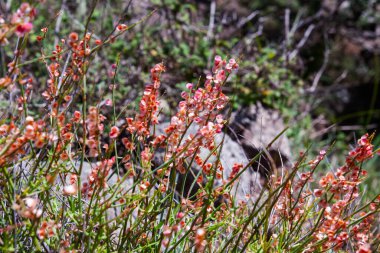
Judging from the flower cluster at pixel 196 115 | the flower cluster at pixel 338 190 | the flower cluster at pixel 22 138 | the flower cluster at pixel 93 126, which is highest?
the flower cluster at pixel 22 138

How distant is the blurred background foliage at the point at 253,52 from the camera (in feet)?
12.8

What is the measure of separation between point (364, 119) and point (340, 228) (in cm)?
421

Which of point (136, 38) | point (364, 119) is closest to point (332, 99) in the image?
point (364, 119)

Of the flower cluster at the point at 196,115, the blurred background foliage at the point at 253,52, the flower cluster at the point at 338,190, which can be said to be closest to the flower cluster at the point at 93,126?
the flower cluster at the point at 196,115

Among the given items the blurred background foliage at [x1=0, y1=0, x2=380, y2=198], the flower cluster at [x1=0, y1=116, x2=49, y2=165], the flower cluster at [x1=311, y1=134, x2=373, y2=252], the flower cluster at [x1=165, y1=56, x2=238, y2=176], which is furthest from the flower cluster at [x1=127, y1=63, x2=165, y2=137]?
the blurred background foliage at [x1=0, y1=0, x2=380, y2=198]

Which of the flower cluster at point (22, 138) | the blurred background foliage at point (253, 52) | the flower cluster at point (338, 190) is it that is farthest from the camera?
the blurred background foliage at point (253, 52)

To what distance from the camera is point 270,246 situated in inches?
64.6

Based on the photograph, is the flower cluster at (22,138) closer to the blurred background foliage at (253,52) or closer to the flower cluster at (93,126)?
the flower cluster at (93,126)

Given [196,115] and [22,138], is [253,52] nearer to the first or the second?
[196,115]

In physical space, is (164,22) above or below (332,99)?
above

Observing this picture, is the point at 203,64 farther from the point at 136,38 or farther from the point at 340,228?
the point at 340,228

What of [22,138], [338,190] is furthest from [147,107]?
[338,190]

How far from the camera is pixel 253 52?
14.9ft

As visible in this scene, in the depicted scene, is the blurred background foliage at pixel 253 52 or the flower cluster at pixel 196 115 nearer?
the flower cluster at pixel 196 115
